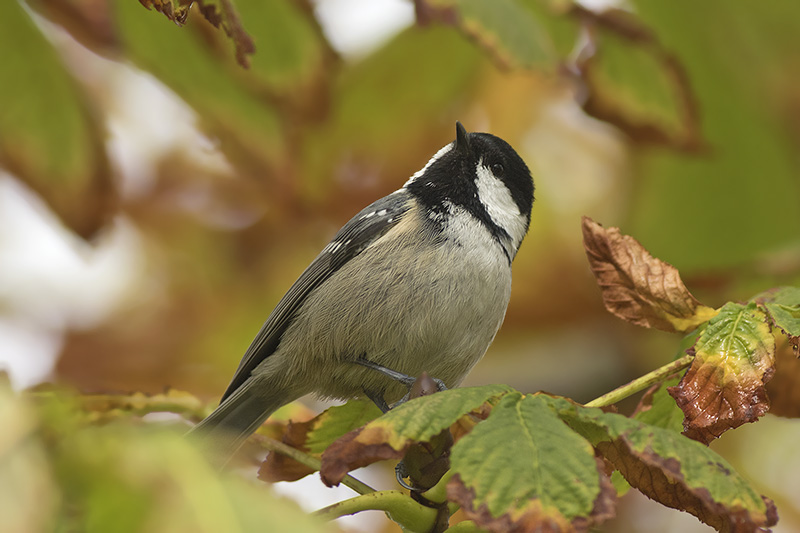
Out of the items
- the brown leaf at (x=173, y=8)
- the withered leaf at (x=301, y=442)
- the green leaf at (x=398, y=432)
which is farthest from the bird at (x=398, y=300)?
the brown leaf at (x=173, y=8)

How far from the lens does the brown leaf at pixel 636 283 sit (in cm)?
158

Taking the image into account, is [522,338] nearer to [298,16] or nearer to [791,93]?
[791,93]

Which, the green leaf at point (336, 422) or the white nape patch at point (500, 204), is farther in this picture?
the white nape patch at point (500, 204)

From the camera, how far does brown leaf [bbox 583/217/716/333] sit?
1.58 m

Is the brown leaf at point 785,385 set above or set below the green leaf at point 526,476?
below

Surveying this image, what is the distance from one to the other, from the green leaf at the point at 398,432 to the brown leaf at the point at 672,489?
0.71 ft

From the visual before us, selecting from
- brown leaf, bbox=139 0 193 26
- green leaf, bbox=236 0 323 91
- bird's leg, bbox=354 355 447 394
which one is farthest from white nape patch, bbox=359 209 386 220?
brown leaf, bbox=139 0 193 26

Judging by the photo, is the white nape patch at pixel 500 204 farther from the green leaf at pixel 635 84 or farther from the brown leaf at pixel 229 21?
the brown leaf at pixel 229 21

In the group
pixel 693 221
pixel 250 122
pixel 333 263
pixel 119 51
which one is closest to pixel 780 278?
pixel 693 221

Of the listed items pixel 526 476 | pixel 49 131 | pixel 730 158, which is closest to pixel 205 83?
pixel 49 131

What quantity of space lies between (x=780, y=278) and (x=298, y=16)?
1.43 metres

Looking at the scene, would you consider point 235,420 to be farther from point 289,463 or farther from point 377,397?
point 289,463

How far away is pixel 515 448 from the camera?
1062mm

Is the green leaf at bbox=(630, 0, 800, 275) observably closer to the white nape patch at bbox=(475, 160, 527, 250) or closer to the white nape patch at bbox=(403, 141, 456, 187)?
the white nape patch at bbox=(475, 160, 527, 250)
